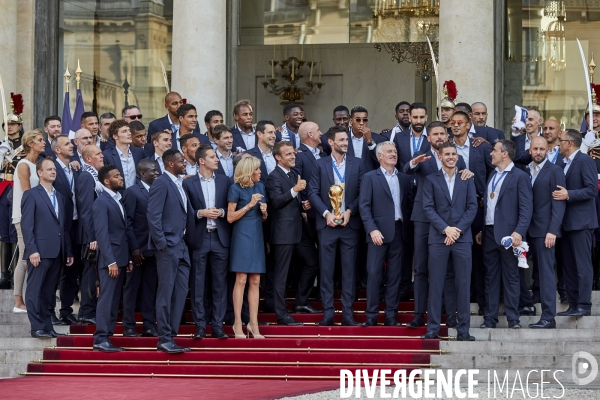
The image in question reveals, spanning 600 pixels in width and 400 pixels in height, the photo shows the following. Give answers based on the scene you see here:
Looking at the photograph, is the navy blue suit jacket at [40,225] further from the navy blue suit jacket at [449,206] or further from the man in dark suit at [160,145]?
the navy blue suit jacket at [449,206]

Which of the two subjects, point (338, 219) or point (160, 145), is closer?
point (338, 219)

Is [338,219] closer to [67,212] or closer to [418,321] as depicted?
[418,321]

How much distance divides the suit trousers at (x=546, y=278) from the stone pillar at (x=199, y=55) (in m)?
5.90

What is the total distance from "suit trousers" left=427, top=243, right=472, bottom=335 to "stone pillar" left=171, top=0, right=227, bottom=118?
5.41 metres

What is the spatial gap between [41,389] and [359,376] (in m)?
3.13

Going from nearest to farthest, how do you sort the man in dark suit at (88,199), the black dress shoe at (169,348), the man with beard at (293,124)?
the black dress shoe at (169,348), the man in dark suit at (88,199), the man with beard at (293,124)

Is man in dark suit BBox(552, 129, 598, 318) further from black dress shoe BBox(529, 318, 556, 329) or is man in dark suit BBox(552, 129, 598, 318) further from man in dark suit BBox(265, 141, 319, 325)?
man in dark suit BBox(265, 141, 319, 325)

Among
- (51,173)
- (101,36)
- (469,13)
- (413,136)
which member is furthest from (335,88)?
(51,173)

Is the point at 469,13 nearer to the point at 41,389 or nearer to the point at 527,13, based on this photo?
the point at 527,13

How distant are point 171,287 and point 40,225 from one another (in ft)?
5.80

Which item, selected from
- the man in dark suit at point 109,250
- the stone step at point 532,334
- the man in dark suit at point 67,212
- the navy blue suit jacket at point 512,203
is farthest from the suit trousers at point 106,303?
the navy blue suit jacket at point 512,203

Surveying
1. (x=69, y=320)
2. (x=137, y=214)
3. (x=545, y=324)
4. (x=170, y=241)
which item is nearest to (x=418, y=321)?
(x=545, y=324)

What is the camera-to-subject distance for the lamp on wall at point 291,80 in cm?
2330

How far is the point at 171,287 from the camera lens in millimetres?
13688
